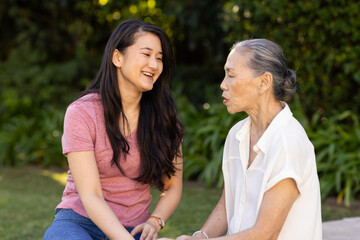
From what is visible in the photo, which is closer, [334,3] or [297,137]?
[297,137]

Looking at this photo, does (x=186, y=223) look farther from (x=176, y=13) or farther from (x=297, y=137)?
(x=176, y=13)

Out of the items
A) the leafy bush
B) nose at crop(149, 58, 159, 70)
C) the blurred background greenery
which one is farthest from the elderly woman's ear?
the leafy bush

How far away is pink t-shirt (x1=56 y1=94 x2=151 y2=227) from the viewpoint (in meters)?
2.58

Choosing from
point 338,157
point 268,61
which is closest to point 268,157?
point 268,61

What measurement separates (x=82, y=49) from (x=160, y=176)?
7.65m

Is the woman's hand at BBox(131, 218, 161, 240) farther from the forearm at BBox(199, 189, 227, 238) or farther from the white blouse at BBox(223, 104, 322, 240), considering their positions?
the white blouse at BBox(223, 104, 322, 240)

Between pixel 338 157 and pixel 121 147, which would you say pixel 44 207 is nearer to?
pixel 338 157

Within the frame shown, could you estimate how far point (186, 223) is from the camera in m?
4.85

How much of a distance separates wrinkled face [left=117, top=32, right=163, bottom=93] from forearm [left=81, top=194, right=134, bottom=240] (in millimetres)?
636

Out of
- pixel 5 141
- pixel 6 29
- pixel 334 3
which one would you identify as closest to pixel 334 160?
pixel 334 3

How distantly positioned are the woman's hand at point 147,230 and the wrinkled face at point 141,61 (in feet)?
2.27

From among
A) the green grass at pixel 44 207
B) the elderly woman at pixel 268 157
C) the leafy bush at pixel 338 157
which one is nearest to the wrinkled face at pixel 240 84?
the elderly woman at pixel 268 157

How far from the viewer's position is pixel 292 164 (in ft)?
6.85

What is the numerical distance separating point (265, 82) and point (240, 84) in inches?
4.3
